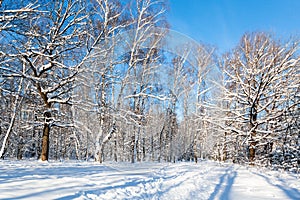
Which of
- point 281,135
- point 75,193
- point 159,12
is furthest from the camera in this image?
point 159,12

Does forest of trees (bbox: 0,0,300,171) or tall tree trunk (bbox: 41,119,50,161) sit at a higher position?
forest of trees (bbox: 0,0,300,171)

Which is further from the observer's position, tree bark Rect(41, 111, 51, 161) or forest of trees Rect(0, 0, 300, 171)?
tree bark Rect(41, 111, 51, 161)

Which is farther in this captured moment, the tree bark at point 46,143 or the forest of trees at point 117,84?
the tree bark at point 46,143

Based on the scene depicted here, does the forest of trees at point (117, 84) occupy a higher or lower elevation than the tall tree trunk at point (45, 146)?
higher

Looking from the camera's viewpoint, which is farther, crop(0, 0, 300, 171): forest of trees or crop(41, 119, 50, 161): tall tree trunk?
crop(41, 119, 50, 161): tall tree trunk

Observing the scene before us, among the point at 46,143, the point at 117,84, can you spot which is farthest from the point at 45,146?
the point at 117,84

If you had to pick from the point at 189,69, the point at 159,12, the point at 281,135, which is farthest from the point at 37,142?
the point at 281,135

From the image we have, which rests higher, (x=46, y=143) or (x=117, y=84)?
(x=117, y=84)

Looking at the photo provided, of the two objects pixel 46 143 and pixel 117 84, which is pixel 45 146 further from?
pixel 117 84

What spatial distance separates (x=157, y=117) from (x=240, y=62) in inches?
840

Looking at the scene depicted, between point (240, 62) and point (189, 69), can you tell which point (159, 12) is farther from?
point (189, 69)

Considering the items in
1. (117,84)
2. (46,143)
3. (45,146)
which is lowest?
(45,146)

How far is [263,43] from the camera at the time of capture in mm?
12680

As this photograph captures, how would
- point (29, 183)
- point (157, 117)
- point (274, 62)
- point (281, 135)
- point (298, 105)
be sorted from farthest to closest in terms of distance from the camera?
1. point (157, 117)
2. point (274, 62)
3. point (281, 135)
4. point (298, 105)
5. point (29, 183)
